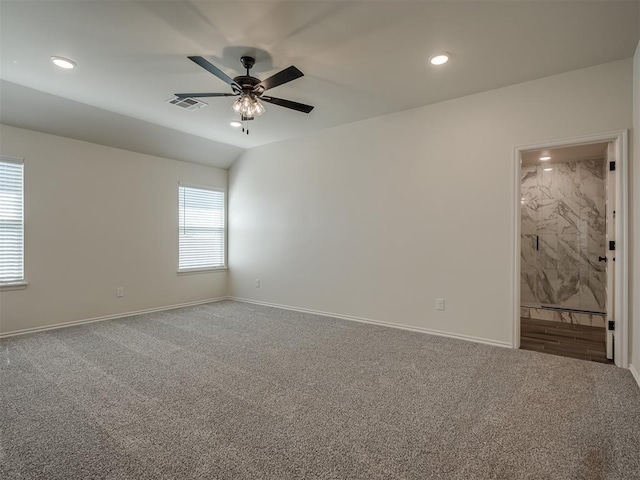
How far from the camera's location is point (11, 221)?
3.84 m

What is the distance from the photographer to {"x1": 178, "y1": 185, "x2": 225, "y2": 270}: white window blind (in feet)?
18.4

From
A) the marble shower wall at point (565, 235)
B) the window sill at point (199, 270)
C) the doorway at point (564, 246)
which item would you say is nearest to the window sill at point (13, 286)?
the window sill at point (199, 270)

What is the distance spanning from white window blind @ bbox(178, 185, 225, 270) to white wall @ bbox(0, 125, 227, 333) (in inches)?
6.2

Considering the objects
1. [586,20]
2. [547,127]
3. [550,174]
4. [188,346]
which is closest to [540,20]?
[586,20]

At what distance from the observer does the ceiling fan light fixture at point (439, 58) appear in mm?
2834

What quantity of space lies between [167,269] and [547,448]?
17.0 ft

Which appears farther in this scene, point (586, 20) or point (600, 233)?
point (600, 233)

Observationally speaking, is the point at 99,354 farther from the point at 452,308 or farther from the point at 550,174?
the point at 550,174

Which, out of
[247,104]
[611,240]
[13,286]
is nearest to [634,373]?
[611,240]

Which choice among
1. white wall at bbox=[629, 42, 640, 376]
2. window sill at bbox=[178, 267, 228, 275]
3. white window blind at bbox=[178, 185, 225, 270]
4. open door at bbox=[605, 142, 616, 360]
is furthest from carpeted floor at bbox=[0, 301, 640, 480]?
white window blind at bbox=[178, 185, 225, 270]

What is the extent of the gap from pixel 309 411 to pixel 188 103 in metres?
3.48

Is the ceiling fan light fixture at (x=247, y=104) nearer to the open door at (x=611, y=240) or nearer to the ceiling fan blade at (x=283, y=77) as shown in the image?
the ceiling fan blade at (x=283, y=77)

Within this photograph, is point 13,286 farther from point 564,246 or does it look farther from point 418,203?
point 564,246

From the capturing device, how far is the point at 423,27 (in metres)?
2.46
